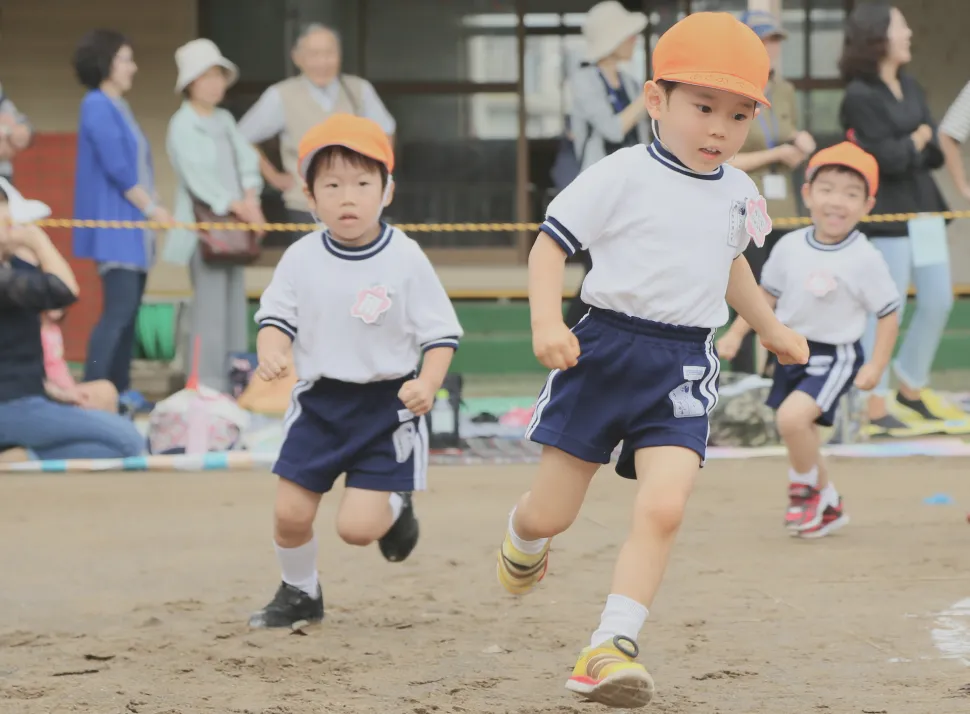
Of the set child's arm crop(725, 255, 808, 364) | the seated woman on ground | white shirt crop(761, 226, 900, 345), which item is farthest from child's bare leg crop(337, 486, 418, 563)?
the seated woman on ground

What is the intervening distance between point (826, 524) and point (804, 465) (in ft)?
0.79

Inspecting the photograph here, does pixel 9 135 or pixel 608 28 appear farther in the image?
pixel 9 135

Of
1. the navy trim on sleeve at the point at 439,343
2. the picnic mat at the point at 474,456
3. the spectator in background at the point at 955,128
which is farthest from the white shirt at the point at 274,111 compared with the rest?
the navy trim on sleeve at the point at 439,343

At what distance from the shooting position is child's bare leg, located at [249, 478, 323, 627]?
4645 mm

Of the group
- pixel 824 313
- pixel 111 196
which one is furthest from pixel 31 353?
pixel 824 313

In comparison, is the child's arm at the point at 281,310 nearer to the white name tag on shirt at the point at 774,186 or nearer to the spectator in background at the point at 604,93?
the spectator in background at the point at 604,93

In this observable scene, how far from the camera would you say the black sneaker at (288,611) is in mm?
4703

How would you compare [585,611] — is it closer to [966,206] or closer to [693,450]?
[693,450]

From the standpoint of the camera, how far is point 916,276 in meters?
9.29

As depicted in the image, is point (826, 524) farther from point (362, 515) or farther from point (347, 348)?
point (347, 348)

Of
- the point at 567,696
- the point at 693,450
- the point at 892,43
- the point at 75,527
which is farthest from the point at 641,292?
the point at 892,43

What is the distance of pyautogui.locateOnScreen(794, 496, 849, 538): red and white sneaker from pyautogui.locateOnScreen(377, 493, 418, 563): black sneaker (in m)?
1.86

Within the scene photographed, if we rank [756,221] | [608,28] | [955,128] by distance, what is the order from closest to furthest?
[756,221]
[608,28]
[955,128]

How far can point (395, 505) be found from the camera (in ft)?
15.9
